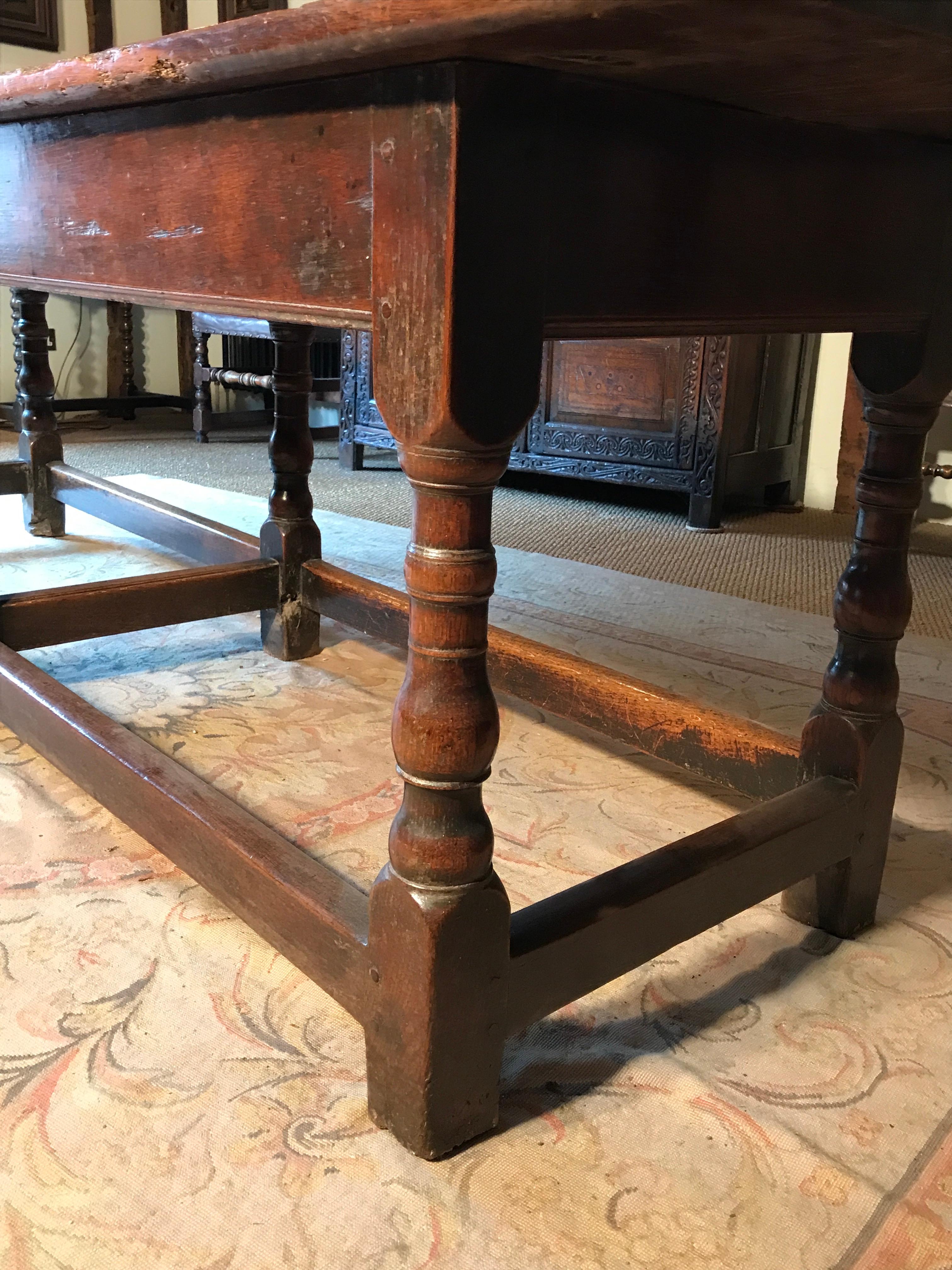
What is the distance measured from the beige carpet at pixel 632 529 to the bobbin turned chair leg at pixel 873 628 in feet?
3.51

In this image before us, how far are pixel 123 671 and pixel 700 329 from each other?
120cm

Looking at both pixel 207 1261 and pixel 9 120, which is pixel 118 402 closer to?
pixel 9 120

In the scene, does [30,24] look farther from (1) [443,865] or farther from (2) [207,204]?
(1) [443,865]

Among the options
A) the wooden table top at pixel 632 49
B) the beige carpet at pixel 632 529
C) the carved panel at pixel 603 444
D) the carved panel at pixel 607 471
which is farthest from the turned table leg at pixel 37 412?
the wooden table top at pixel 632 49

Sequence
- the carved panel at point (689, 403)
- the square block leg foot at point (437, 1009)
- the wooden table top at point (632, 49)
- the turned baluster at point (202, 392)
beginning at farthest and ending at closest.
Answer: the turned baluster at point (202, 392) → the carved panel at point (689, 403) → the square block leg foot at point (437, 1009) → the wooden table top at point (632, 49)

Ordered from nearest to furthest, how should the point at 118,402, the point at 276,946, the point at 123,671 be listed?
1. the point at 276,946
2. the point at 123,671
3. the point at 118,402

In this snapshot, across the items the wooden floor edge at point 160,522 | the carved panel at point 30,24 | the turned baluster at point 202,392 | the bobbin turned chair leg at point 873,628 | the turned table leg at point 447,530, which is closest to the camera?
the turned table leg at point 447,530

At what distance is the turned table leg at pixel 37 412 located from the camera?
2.33m

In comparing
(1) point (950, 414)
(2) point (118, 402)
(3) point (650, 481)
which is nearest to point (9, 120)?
(3) point (650, 481)

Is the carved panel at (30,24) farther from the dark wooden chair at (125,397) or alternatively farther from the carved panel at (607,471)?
the carved panel at (607,471)

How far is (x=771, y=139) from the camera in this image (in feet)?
2.41

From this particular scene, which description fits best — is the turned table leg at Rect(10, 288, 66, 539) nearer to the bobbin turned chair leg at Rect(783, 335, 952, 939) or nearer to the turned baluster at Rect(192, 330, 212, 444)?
the turned baluster at Rect(192, 330, 212, 444)

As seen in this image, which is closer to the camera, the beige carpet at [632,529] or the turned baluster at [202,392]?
the beige carpet at [632,529]

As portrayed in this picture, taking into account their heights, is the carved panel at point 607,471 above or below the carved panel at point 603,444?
below
